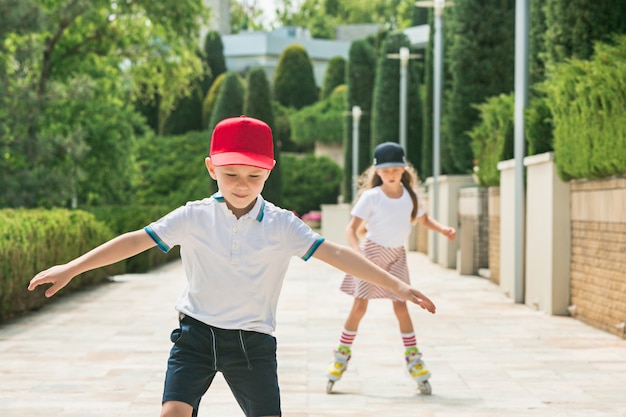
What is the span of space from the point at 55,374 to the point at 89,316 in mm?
4325

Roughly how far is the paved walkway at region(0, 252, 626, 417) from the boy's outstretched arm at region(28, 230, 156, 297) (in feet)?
8.64

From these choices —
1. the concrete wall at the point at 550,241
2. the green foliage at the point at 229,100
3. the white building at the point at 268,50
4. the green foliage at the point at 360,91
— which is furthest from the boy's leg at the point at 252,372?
the white building at the point at 268,50

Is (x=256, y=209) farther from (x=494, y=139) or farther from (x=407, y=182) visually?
(x=494, y=139)

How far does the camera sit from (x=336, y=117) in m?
61.1

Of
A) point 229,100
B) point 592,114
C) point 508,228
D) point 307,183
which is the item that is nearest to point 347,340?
point 592,114

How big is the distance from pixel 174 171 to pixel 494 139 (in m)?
38.6

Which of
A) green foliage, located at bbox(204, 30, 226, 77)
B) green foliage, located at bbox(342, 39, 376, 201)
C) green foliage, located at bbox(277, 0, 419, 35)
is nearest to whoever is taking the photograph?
green foliage, located at bbox(342, 39, 376, 201)

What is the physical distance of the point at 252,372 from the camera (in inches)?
167

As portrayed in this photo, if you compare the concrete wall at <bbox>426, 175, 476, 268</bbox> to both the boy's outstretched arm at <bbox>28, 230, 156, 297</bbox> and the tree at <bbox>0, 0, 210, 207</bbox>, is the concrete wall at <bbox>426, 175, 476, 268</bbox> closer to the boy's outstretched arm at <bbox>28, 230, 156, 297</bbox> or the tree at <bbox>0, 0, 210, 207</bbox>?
the tree at <bbox>0, 0, 210, 207</bbox>

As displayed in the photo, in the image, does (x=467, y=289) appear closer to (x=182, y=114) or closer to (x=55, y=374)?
(x=55, y=374)

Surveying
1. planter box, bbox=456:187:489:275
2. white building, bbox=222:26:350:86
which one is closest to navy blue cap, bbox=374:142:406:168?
planter box, bbox=456:187:489:275

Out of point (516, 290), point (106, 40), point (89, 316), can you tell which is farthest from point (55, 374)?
point (106, 40)

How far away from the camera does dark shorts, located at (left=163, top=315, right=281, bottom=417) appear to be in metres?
4.20

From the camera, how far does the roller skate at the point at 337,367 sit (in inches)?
293
